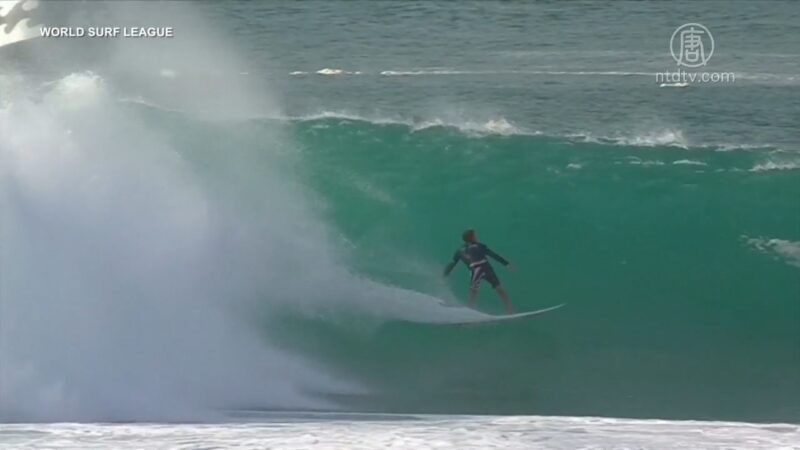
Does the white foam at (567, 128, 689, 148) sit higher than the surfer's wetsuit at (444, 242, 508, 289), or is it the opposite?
the white foam at (567, 128, 689, 148)

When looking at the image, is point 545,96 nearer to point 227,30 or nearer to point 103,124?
point 227,30

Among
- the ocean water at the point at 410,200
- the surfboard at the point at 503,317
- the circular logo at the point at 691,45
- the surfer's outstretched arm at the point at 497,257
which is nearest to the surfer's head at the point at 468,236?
the surfer's outstretched arm at the point at 497,257

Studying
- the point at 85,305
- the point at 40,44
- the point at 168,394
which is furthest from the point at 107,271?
the point at 40,44

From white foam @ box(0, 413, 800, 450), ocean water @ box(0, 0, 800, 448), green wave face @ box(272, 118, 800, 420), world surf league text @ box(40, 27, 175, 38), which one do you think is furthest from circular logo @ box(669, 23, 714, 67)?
world surf league text @ box(40, 27, 175, 38)

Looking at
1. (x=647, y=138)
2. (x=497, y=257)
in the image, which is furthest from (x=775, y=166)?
(x=497, y=257)

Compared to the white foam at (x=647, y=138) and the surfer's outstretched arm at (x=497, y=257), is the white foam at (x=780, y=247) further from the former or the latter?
the surfer's outstretched arm at (x=497, y=257)

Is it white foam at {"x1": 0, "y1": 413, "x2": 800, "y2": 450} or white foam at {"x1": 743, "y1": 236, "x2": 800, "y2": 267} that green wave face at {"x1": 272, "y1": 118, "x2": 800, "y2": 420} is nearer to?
white foam at {"x1": 743, "y1": 236, "x2": 800, "y2": 267}

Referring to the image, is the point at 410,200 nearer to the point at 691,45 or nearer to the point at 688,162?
the point at 688,162

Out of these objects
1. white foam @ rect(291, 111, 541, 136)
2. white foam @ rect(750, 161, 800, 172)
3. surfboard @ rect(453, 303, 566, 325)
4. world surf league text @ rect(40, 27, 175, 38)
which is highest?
world surf league text @ rect(40, 27, 175, 38)

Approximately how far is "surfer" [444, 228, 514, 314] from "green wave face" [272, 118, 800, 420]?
8 centimetres

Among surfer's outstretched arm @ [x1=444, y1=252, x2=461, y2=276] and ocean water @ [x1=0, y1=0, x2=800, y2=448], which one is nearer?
ocean water @ [x1=0, y1=0, x2=800, y2=448]

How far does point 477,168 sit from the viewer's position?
11.9m

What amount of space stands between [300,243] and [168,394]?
181 centimetres

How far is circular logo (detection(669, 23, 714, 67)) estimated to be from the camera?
1133cm
